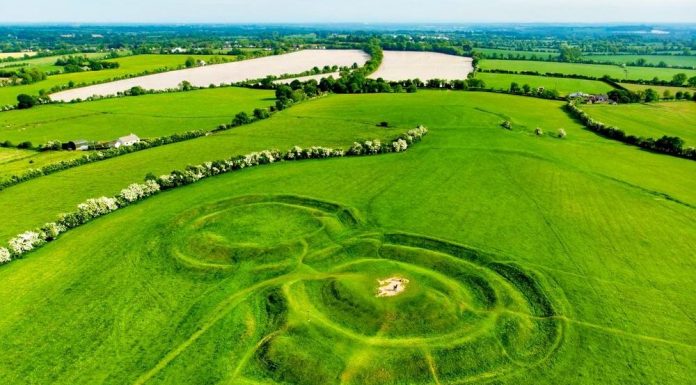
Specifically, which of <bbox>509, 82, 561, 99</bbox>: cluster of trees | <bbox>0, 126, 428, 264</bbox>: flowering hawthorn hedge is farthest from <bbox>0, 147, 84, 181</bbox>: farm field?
<bbox>509, 82, 561, 99</bbox>: cluster of trees

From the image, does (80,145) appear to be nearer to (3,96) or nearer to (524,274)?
(3,96)

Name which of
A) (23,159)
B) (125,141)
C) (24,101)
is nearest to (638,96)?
(125,141)

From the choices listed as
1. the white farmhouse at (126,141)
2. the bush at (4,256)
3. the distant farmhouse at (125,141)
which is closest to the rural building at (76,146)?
the distant farmhouse at (125,141)

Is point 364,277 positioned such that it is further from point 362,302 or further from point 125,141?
point 125,141

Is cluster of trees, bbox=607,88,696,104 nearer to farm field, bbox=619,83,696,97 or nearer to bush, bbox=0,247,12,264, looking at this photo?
farm field, bbox=619,83,696,97

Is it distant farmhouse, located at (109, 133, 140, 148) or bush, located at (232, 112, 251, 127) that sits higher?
bush, located at (232, 112, 251, 127)

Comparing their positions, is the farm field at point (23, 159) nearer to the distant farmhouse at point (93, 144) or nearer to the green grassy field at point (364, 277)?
the distant farmhouse at point (93, 144)
